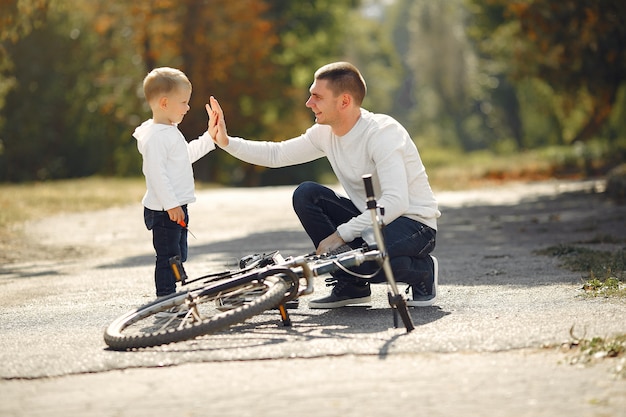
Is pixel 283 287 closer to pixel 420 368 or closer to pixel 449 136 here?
pixel 420 368

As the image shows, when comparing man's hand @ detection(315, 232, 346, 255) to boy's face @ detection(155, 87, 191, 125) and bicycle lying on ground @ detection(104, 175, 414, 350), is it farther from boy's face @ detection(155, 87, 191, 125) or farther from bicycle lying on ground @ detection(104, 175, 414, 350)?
boy's face @ detection(155, 87, 191, 125)

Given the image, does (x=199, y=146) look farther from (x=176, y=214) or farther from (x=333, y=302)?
(x=333, y=302)

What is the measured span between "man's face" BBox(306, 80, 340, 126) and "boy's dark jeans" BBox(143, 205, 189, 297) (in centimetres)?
121

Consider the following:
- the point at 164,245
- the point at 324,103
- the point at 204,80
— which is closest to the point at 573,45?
the point at 324,103

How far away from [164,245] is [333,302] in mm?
1176

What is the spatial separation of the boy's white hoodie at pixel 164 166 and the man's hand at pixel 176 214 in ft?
0.11

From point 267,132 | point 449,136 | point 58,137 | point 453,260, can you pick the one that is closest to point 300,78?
point 267,132

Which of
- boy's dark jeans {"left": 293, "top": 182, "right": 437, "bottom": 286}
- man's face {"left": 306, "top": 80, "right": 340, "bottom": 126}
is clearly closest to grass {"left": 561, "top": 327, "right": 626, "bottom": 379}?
boy's dark jeans {"left": 293, "top": 182, "right": 437, "bottom": 286}

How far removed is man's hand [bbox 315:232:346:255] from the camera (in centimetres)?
643

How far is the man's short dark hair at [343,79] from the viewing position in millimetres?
6754

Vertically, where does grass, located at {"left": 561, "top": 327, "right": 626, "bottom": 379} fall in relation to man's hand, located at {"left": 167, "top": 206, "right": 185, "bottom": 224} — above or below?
below

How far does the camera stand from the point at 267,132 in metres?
39.5

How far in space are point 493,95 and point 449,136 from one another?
61.7ft

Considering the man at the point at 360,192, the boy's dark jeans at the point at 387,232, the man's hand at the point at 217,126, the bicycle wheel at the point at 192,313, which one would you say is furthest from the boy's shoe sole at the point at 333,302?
the man's hand at the point at 217,126
